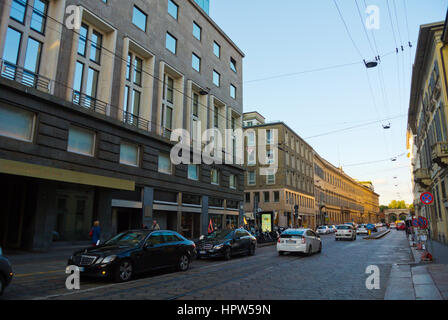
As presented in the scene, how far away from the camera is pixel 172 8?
26.6 m

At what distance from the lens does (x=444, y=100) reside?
20016 mm

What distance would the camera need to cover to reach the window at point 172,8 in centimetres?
2619

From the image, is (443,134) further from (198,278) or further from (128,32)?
(128,32)

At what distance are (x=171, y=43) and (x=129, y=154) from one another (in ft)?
35.1

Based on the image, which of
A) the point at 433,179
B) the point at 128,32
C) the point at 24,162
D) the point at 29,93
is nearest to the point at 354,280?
the point at 24,162

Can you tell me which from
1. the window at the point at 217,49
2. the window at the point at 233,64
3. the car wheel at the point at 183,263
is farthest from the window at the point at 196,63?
the car wheel at the point at 183,263

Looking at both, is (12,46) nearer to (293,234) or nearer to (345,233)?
(293,234)

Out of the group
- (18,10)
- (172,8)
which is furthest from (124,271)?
(172,8)

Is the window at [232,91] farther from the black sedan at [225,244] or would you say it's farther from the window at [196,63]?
the black sedan at [225,244]

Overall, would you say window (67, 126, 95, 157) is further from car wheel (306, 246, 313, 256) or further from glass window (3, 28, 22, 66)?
car wheel (306, 246, 313, 256)

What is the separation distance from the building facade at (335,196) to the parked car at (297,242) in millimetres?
54607

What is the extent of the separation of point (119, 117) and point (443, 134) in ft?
70.9

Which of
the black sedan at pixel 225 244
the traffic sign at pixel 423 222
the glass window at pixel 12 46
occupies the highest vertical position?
the glass window at pixel 12 46

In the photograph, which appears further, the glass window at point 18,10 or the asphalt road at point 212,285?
the glass window at point 18,10
